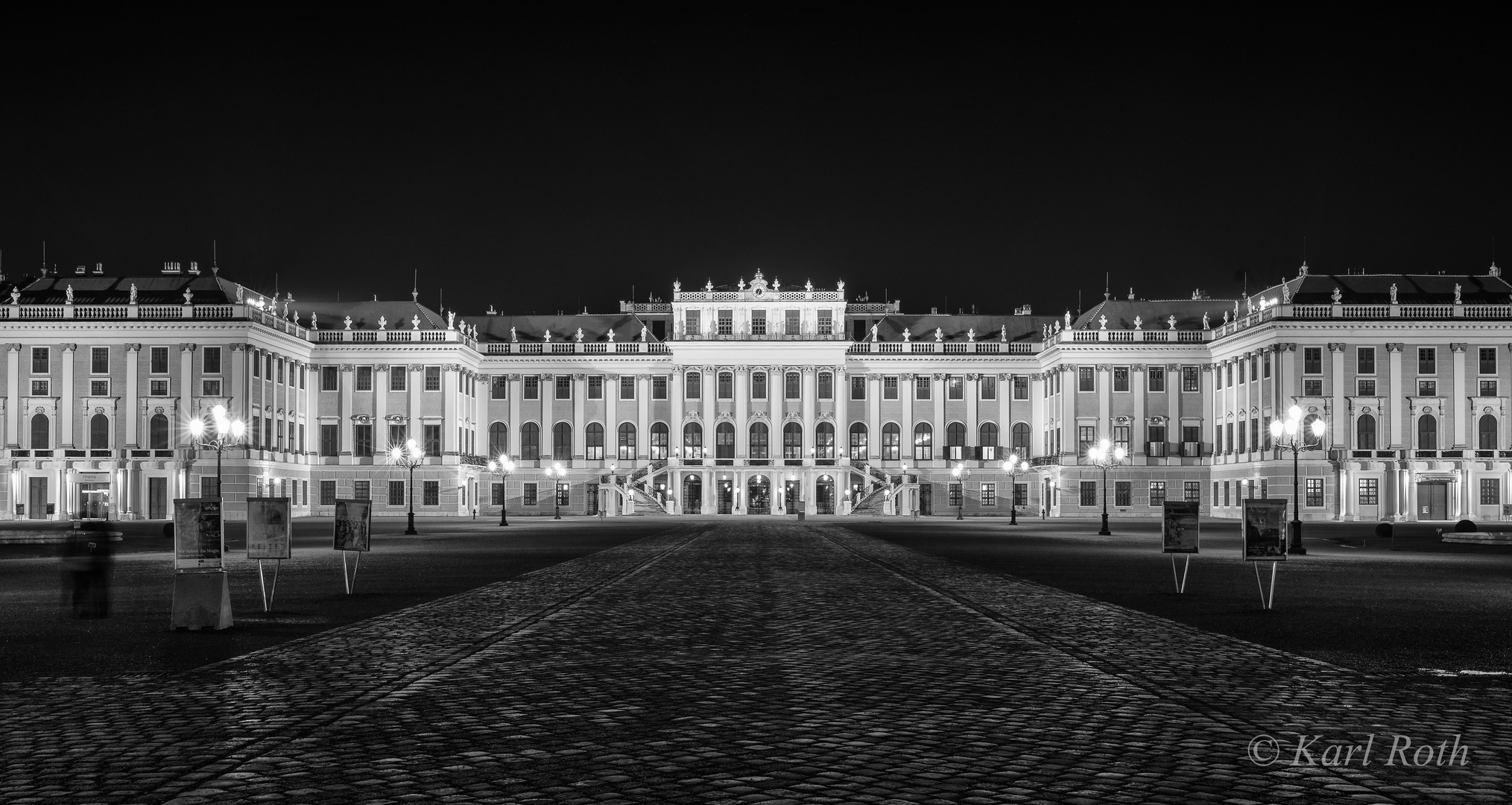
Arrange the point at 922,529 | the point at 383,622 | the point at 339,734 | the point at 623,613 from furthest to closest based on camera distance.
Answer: the point at 922,529, the point at 623,613, the point at 383,622, the point at 339,734

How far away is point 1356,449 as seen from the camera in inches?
3484

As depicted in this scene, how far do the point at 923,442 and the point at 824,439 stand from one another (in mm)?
6927

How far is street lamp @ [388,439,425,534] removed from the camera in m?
59.8

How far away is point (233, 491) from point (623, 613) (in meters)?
73.7

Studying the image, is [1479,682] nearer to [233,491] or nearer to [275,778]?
[275,778]

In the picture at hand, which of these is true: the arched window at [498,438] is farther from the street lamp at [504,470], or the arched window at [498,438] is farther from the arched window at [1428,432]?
the arched window at [1428,432]

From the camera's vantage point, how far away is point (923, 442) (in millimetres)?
110625

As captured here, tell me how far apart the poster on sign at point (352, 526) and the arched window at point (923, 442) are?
8581 cm

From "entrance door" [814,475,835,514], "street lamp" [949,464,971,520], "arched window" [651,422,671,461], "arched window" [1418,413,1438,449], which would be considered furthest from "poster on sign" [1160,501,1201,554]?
"arched window" [651,422,671,461]

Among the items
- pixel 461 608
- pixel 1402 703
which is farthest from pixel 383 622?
pixel 1402 703

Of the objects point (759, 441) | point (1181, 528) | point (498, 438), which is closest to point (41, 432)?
point (498, 438)

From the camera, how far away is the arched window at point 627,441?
111 metres

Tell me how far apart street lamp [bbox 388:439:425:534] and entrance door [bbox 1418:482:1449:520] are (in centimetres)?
5412

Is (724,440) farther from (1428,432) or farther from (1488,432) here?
(1488,432)
